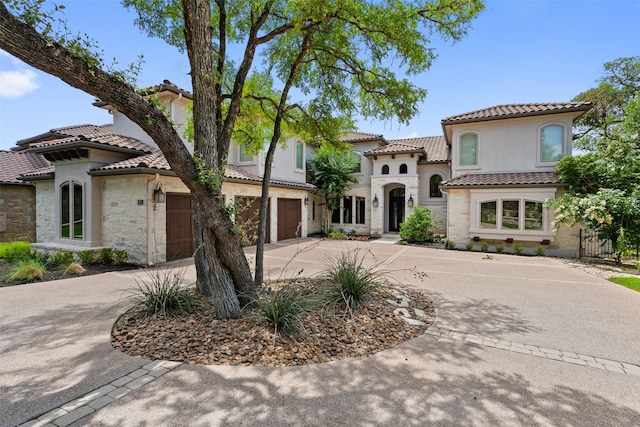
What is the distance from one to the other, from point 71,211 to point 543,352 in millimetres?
14291

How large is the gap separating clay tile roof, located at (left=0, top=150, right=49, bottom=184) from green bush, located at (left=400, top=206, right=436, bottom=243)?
19.0 meters

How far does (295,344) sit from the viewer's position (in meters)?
4.11

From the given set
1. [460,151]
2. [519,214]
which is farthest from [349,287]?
[460,151]

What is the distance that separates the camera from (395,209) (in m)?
22.1

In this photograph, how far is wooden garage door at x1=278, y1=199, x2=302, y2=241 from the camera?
55.8ft

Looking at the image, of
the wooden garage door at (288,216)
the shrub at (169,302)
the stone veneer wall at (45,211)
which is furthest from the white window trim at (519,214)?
the stone veneer wall at (45,211)

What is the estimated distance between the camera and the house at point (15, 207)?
1398 centimetres

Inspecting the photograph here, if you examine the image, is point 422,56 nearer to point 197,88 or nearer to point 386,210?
point 197,88

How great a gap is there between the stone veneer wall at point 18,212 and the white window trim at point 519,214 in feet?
69.3

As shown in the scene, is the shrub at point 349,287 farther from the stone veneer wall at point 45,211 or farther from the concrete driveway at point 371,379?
the stone veneer wall at point 45,211

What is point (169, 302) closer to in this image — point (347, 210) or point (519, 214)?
point (519, 214)

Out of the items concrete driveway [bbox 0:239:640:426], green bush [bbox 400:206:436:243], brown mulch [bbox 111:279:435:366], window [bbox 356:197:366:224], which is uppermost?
window [bbox 356:197:366:224]

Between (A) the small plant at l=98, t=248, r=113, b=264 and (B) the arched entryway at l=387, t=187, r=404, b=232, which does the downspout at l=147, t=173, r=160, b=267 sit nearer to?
(A) the small plant at l=98, t=248, r=113, b=264

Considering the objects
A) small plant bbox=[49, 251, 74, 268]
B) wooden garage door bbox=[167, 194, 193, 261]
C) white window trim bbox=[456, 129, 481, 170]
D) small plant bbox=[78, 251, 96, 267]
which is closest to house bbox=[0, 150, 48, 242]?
small plant bbox=[49, 251, 74, 268]
